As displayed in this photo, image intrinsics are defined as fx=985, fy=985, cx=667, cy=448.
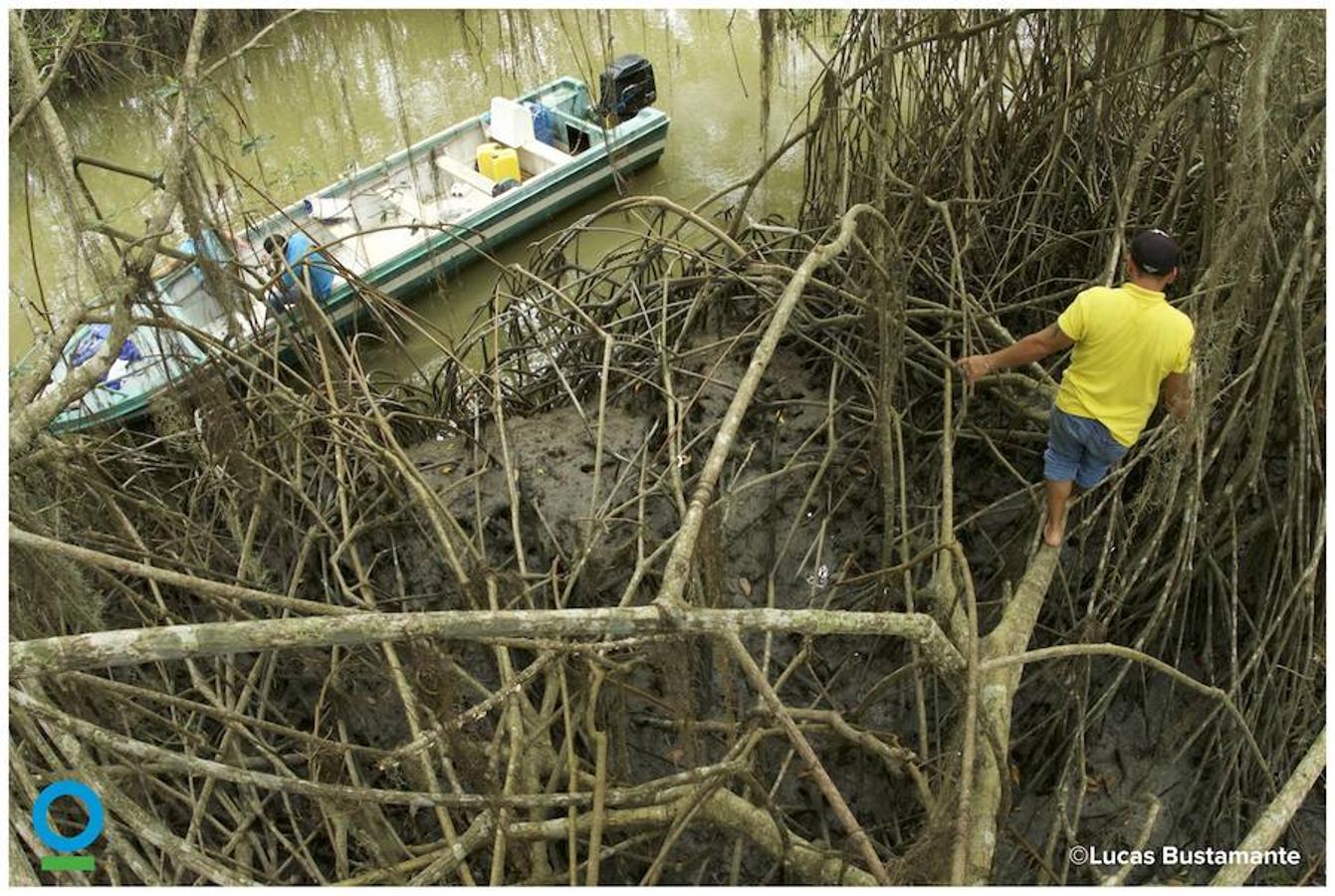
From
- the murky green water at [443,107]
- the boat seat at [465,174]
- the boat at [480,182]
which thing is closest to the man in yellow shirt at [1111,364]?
the boat at [480,182]

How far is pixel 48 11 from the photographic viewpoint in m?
3.71

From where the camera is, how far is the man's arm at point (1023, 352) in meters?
2.85

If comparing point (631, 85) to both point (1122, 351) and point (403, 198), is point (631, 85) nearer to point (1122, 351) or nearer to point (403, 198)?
point (403, 198)

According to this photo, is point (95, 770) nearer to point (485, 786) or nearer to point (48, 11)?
point (485, 786)

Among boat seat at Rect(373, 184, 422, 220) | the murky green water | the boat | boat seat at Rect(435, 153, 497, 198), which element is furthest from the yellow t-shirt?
boat seat at Rect(373, 184, 422, 220)

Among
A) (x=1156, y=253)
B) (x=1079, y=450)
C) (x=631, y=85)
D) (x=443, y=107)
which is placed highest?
(x=1156, y=253)

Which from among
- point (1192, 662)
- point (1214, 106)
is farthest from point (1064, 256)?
point (1192, 662)

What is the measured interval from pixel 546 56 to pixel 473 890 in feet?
22.6

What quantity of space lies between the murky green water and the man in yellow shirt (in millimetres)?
4158

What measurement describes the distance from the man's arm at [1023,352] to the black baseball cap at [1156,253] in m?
0.29

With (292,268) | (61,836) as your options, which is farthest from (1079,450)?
(292,268)

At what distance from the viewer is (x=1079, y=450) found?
2.96 metres

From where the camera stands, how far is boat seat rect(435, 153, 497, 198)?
275 inches

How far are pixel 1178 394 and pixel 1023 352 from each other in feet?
1.42
